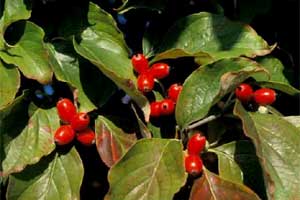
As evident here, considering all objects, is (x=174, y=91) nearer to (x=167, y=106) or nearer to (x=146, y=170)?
(x=167, y=106)

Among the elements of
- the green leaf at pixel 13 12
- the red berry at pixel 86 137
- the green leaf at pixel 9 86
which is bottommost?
the red berry at pixel 86 137

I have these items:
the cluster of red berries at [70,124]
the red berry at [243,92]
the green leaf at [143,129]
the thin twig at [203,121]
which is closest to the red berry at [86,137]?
the cluster of red berries at [70,124]

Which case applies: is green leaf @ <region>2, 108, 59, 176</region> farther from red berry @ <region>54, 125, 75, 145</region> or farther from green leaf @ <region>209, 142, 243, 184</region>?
green leaf @ <region>209, 142, 243, 184</region>

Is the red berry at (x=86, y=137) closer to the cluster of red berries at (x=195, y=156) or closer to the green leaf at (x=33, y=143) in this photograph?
the green leaf at (x=33, y=143)

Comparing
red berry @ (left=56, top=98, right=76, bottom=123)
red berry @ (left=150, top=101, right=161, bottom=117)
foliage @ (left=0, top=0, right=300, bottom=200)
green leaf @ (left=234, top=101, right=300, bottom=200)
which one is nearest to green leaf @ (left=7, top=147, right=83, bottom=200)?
foliage @ (left=0, top=0, right=300, bottom=200)

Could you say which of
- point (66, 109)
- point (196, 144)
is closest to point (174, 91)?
point (196, 144)

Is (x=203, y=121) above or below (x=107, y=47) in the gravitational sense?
below

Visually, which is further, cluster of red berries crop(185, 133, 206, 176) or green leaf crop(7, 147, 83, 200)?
green leaf crop(7, 147, 83, 200)
